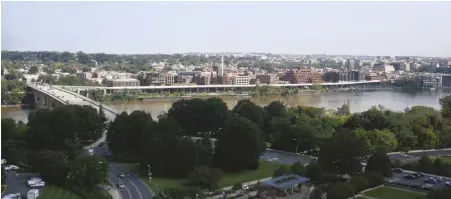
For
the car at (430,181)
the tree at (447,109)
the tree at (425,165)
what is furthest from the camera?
the tree at (447,109)

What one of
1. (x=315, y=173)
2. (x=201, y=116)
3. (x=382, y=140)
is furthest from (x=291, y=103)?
(x=315, y=173)

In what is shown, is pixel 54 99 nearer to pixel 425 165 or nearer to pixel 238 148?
pixel 238 148

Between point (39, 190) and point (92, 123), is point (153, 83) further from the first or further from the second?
point (39, 190)

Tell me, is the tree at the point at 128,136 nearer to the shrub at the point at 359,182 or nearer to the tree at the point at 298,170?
the tree at the point at 298,170

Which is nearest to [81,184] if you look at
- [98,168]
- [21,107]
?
[98,168]

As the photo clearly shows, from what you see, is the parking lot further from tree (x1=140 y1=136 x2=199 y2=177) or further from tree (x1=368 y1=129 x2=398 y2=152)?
tree (x1=140 y1=136 x2=199 y2=177)

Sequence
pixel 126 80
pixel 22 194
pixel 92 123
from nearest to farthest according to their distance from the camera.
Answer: pixel 22 194, pixel 92 123, pixel 126 80

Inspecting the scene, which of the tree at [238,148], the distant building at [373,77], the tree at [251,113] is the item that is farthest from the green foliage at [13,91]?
the distant building at [373,77]
